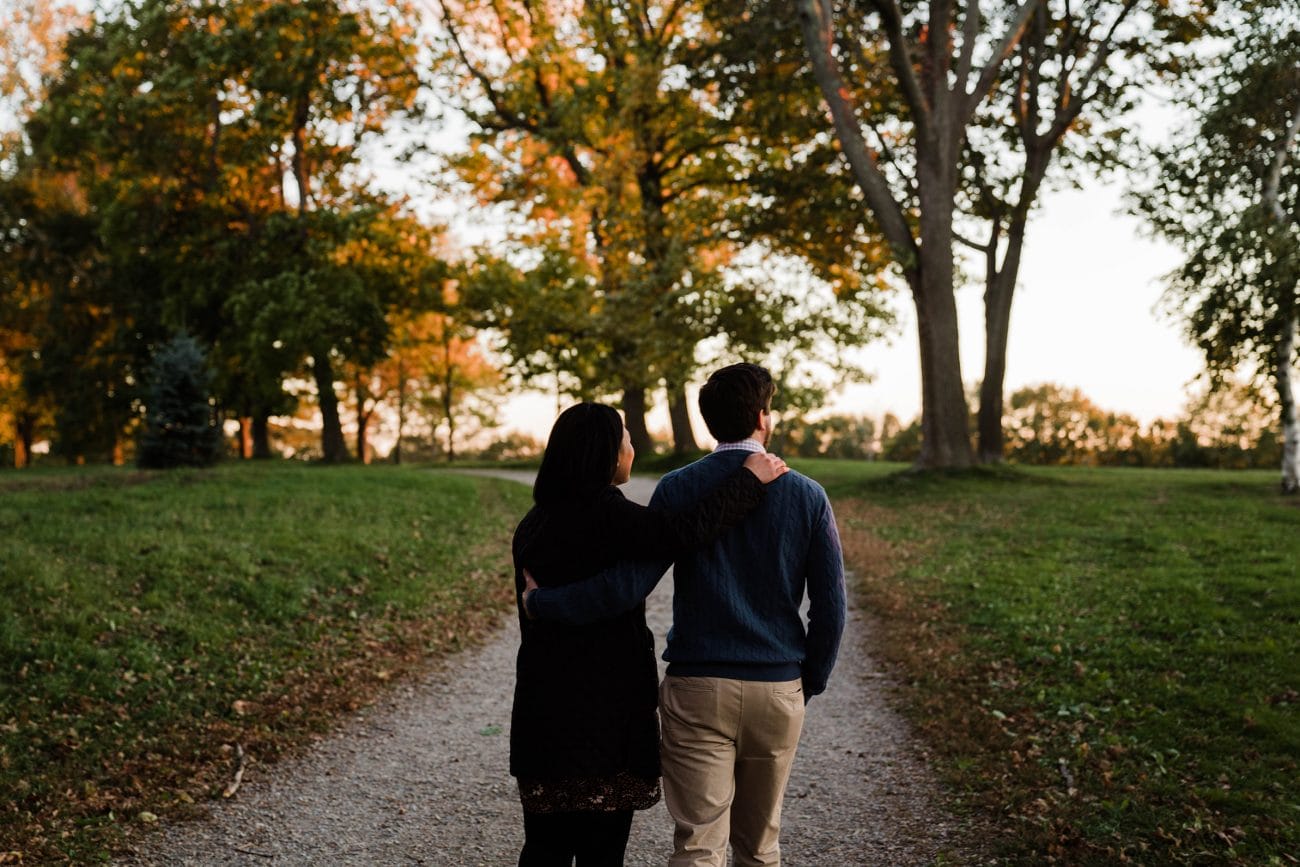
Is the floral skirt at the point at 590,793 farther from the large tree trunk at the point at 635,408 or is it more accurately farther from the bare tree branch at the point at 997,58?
the large tree trunk at the point at 635,408

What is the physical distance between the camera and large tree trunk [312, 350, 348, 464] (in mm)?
29562

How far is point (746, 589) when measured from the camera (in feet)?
10.5

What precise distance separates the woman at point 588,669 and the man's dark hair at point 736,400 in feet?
0.44

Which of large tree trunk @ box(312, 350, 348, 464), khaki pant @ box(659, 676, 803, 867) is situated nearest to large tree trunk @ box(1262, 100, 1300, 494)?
khaki pant @ box(659, 676, 803, 867)

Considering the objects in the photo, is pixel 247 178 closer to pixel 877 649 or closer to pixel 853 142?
pixel 853 142

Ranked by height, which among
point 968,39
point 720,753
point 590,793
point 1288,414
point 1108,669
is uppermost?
point 968,39

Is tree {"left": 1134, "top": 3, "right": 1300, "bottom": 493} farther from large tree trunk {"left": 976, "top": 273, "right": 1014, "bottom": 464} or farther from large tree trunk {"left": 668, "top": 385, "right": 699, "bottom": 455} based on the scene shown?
large tree trunk {"left": 668, "top": 385, "right": 699, "bottom": 455}

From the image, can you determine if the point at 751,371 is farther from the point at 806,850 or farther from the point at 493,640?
the point at 493,640

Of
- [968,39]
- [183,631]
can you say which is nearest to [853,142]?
[968,39]

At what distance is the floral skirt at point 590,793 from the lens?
10.3ft

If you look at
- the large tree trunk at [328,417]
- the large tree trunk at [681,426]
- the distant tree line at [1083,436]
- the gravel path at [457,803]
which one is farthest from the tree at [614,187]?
the gravel path at [457,803]

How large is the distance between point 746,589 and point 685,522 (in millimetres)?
362

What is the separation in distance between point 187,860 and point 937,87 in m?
19.8

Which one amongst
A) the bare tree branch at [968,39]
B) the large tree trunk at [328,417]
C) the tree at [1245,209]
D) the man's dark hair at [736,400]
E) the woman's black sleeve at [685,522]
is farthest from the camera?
the large tree trunk at [328,417]
